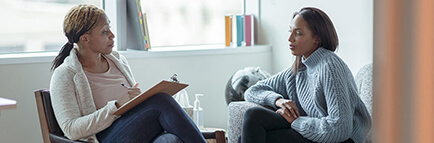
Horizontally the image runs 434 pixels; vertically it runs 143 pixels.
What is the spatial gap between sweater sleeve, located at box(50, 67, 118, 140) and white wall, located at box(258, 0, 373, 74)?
1.15 metres

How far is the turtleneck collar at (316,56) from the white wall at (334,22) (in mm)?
190

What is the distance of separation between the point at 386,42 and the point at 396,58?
10 mm

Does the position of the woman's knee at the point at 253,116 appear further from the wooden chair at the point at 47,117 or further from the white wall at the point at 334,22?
the wooden chair at the point at 47,117

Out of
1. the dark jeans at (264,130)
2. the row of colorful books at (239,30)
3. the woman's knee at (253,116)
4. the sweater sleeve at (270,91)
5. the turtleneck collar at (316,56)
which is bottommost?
the dark jeans at (264,130)

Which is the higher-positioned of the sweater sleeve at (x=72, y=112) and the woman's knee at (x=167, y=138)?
the sweater sleeve at (x=72, y=112)

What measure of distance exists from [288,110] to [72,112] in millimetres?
978

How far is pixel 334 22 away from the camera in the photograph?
3.28 meters

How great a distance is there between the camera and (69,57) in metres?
2.37

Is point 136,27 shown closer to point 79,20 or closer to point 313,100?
point 79,20

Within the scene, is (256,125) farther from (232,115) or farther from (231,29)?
(231,29)

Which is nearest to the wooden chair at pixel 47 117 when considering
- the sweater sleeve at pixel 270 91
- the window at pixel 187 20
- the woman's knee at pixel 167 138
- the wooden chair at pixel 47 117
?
the wooden chair at pixel 47 117

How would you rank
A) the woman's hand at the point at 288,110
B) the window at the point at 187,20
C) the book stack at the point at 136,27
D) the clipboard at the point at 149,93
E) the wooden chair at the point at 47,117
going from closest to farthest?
the clipboard at the point at 149,93, the wooden chair at the point at 47,117, the woman's hand at the point at 288,110, the book stack at the point at 136,27, the window at the point at 187,20

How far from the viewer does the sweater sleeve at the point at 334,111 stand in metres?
2.25

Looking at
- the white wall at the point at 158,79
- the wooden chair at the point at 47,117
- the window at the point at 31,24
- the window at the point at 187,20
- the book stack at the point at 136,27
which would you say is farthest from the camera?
the window at the point at 187,20
